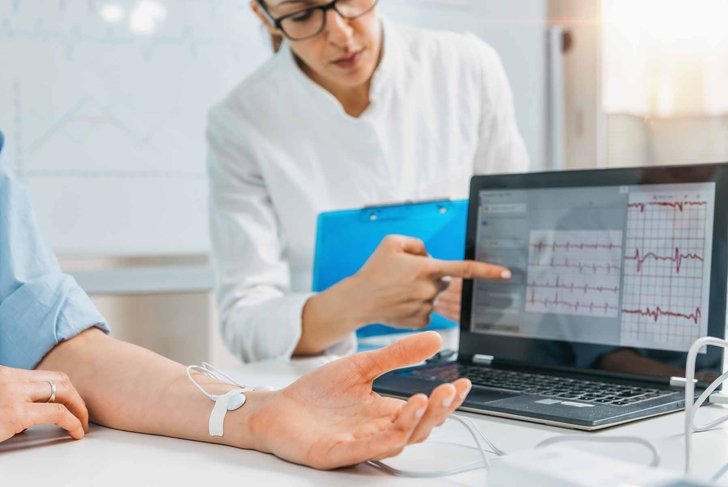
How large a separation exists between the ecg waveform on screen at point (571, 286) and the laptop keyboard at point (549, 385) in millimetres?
98

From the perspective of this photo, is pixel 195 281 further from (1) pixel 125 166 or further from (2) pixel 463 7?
(2) pixel 463 7

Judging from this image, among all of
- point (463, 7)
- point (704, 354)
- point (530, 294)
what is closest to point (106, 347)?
point (530, 294)

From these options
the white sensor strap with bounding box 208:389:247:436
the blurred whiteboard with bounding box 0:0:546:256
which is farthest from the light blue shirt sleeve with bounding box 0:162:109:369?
the blurred whiteboard with bounding box 0:0:546:256

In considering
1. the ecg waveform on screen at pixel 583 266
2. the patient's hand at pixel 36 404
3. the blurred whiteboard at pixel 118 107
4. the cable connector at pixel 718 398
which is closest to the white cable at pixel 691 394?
the cable connector at pixel 718 398

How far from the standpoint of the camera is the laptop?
2.85 feet

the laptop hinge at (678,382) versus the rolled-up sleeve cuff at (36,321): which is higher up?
the rolled-up sleeve cuff at (36,321)

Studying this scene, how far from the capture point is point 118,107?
1.96 metres

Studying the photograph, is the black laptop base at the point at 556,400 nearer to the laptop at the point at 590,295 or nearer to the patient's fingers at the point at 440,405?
the laptop at the point at 590,295

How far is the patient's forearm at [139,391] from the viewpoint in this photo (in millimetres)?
740

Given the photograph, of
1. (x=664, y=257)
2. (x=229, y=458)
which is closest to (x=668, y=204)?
(x=664, y=257)

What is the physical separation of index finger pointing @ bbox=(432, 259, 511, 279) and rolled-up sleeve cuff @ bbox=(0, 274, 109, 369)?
0.42 m

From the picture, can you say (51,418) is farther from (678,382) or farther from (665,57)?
(665,57)

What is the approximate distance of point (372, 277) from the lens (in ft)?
3.85

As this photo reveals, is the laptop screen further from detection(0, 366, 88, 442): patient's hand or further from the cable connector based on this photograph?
detection(0, 366, 88, 442): patient's hand
